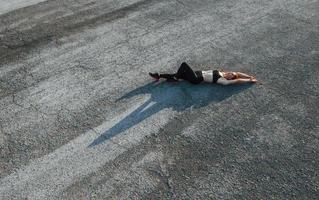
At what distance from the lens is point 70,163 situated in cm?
530

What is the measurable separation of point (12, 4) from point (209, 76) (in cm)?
491

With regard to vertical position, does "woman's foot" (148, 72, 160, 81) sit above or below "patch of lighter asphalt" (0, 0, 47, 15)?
below

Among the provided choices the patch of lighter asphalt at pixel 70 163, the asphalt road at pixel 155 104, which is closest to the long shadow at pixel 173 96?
the asphalt road at pixel 155 104

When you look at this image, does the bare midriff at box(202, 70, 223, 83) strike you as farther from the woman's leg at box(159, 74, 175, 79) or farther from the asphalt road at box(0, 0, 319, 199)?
the woman's leg at box(159, 74, 175, 79)

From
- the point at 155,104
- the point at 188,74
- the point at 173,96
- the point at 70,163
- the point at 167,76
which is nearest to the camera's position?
the point at 70,163

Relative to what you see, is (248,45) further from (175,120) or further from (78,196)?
(78,196)

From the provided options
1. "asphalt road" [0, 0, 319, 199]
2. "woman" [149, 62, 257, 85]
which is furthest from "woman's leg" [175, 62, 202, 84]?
"asphalt road" [0, 0, 319, 199]

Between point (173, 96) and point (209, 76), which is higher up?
point (209, 76)

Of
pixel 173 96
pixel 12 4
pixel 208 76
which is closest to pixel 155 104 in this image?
pixel 173 96

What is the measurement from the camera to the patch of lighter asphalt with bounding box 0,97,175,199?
4.98 m

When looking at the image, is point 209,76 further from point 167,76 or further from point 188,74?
point 167,76

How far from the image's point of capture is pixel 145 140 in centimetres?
561

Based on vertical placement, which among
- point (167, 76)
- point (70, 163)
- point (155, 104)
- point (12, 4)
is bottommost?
point (70, 163)

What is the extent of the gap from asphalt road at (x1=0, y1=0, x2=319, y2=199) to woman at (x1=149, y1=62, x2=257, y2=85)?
12 centimetres
